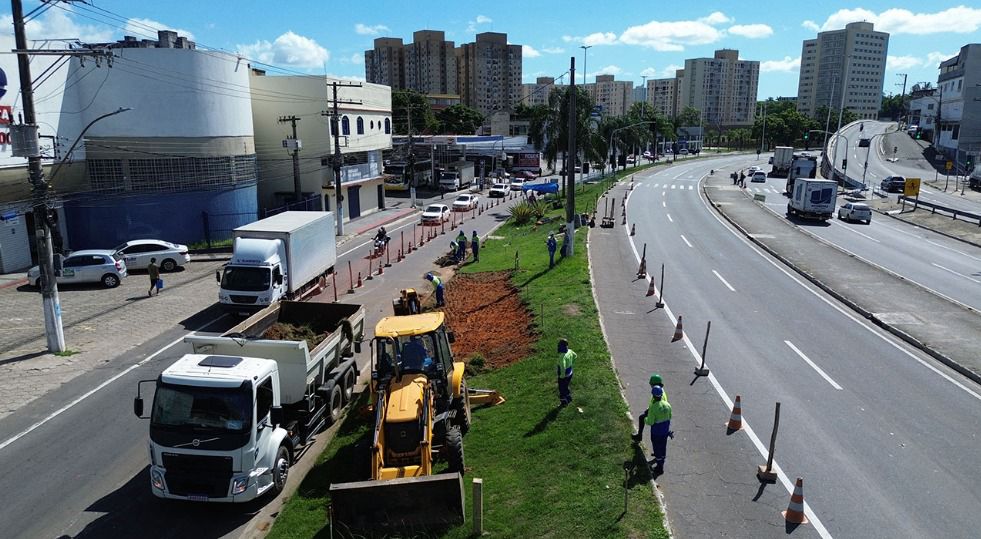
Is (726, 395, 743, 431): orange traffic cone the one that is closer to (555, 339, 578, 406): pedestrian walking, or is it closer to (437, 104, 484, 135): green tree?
(555, 339, 578, 406): pedestrian walking

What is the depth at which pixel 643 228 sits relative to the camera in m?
37.3

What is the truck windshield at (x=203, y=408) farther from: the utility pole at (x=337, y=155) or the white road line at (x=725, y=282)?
the utility pole at (x=337, y=155)

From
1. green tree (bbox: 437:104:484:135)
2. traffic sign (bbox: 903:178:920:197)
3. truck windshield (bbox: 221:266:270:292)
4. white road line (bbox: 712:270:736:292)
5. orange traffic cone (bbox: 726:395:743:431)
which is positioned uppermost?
green tree (bbox: 437:104:484:135)

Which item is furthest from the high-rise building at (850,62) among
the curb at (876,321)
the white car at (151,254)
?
the white car at (151,254)

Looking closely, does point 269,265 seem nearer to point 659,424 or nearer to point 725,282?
point 659,424

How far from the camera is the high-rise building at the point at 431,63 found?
173500mm

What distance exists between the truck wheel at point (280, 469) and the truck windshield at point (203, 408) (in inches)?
46.3

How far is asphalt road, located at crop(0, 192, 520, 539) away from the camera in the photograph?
405 inches

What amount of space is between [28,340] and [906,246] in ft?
127

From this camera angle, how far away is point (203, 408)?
401 inches

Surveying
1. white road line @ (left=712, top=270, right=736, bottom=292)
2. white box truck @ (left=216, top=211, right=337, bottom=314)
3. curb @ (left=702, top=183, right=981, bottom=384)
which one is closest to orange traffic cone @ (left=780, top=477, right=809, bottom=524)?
curb @ (left=702, top=183, right=981, bottom=384)

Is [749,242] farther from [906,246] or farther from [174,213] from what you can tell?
[174,213]

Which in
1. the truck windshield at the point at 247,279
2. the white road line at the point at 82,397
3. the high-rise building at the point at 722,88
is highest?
the high-rise building at the point at 722,88

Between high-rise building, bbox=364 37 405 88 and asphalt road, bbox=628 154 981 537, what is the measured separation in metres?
165
